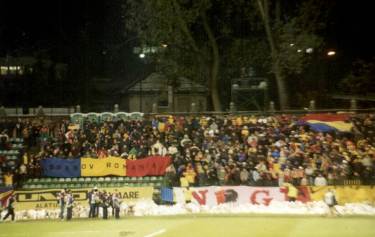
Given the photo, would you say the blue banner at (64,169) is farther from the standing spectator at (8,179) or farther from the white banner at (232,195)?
the white banner at (232,195)

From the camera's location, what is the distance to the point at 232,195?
22906 millimetres

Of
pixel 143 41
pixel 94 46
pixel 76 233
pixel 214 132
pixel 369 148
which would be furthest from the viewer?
pixel 94 46

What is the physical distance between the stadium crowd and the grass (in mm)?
2098

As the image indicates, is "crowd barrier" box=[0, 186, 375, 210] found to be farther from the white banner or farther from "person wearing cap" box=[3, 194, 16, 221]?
"person wearing cap" box=[3, 194, 16, 221]

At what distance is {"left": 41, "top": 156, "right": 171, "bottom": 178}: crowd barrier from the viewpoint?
25.1 m

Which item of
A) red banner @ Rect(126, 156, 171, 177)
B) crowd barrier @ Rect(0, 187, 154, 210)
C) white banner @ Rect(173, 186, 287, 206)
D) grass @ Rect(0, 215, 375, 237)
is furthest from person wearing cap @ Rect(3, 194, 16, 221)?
white banner @ Rect(173, 186, 287, 206)

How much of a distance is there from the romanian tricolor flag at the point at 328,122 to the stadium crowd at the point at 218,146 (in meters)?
0.34

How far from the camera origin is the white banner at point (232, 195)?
22.7 m

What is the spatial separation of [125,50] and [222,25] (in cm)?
1030

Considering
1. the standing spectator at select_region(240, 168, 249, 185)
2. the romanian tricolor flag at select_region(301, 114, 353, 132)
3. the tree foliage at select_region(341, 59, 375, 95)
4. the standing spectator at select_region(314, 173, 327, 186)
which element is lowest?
the standing spectator at select_region(314, 173, 327, 186)

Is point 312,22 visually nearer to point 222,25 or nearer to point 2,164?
point 222,25

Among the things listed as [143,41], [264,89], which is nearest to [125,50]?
[143,41]

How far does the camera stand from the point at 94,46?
41.0m

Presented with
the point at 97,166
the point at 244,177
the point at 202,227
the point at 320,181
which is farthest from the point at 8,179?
the point at 320,181
